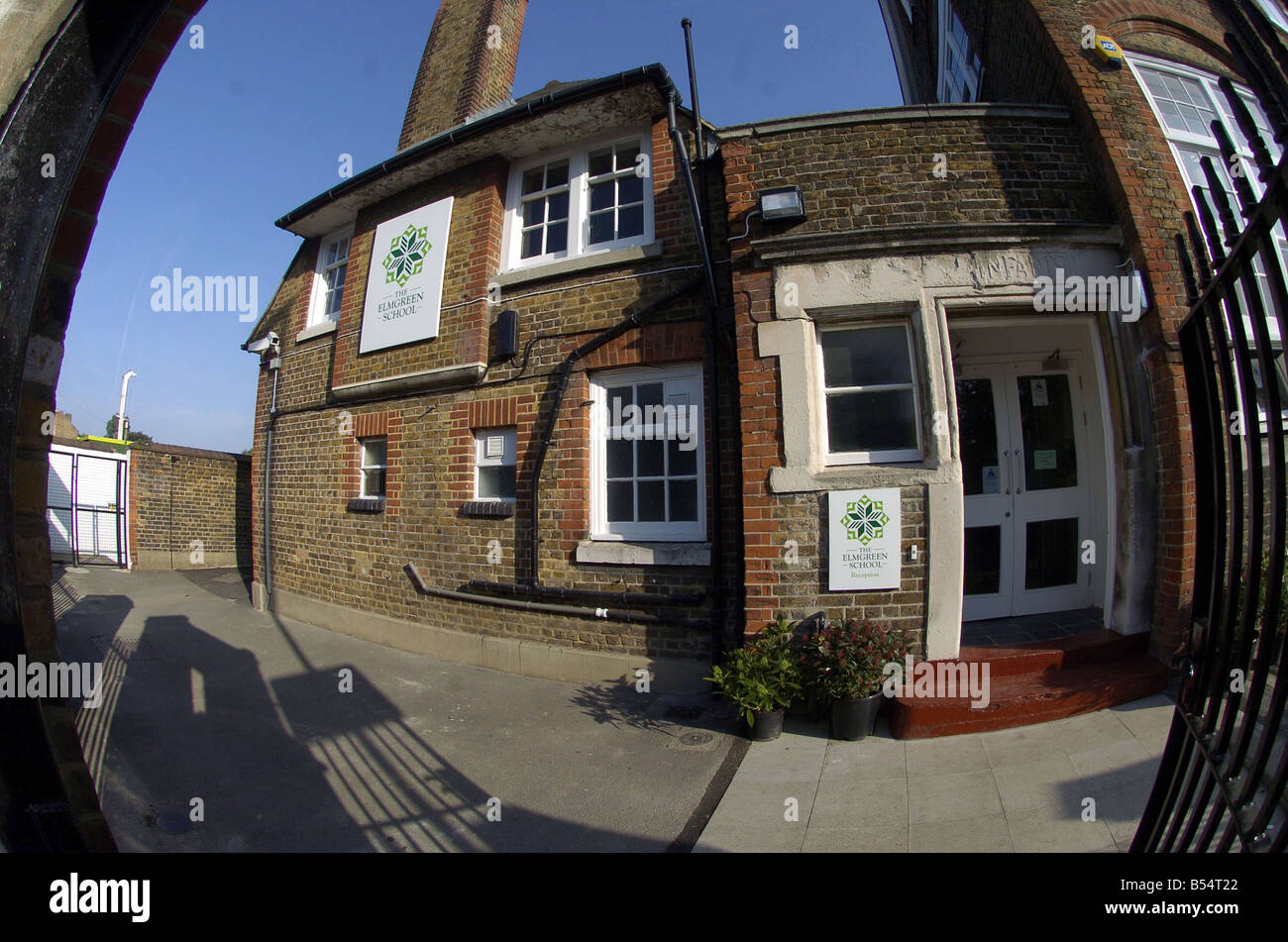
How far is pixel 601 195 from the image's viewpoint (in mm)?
5812

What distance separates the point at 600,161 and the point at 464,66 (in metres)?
4.76

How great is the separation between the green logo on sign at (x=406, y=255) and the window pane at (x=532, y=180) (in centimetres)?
134

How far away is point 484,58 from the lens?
8.51 metres

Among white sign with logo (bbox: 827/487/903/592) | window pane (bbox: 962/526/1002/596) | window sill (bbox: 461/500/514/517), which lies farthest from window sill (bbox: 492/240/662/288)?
window pane (bbox: 962/526/1002/596)

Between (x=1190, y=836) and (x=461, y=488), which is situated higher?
(x=461, y=488)

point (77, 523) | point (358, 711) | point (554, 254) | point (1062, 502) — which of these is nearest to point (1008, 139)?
point (1062, 502)

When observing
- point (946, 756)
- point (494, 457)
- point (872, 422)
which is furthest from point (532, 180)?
point (946, 756)

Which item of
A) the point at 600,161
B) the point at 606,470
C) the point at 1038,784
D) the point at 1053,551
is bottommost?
the point at 1038,784

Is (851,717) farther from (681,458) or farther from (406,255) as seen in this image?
(406,255)

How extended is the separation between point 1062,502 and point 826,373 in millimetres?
2639

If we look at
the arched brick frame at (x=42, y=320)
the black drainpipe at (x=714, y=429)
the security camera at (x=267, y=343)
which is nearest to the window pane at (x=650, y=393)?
the black drainpipe at (x=714, y=429)

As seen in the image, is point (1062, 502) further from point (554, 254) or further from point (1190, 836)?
point (554, 254)

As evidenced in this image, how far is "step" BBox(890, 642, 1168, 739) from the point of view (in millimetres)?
3625

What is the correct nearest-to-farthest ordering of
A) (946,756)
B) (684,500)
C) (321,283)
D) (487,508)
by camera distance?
1. (946,756)
2. (684,500)
3. (487,508)
4. (321,283)
